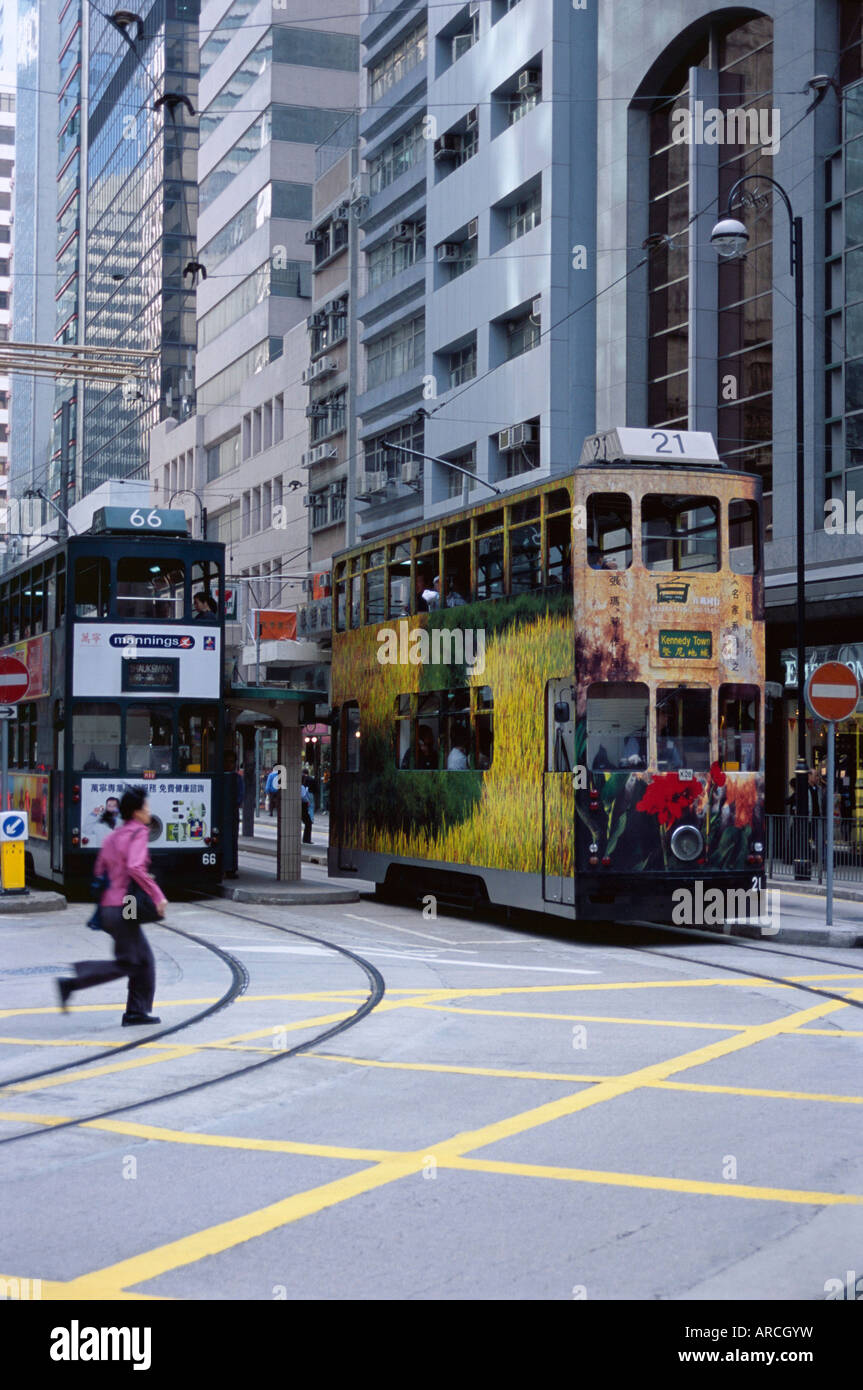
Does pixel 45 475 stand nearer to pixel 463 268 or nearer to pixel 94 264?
pixel 94 264

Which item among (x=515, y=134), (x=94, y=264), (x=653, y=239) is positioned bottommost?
(x=653, y=239)

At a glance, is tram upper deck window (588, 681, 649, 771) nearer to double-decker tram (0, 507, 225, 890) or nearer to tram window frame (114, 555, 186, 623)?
double-decker tram (0, 507, 225, 890)

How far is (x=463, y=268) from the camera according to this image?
48.5m

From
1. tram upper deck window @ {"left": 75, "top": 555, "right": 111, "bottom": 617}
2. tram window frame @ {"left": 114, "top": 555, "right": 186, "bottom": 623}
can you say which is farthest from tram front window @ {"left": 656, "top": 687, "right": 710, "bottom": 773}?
tram upper deck window @ {"left": 75, "top": 555, "right": 111, "bottom": 617}

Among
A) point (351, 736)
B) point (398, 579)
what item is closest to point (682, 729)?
point (398, 579)

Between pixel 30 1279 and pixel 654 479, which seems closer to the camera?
pixel 30 1279

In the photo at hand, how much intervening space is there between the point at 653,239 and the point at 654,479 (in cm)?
2279

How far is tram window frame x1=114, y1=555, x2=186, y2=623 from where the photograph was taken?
870 inches

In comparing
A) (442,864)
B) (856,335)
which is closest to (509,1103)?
(442,864)

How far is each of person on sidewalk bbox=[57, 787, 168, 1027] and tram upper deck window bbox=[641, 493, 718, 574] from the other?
6.99 m

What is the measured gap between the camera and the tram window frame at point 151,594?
870 inches

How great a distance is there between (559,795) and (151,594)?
25.0 feet

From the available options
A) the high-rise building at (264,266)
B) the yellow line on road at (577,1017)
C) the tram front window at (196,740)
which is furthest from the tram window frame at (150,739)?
the high-rise building at (264,266)

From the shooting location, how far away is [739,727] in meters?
17.1
